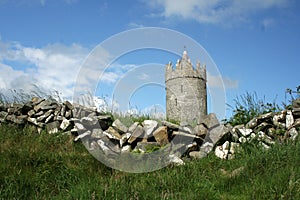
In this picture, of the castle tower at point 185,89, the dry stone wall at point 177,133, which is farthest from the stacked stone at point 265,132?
the castle tower at point 185,89

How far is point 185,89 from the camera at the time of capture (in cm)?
2448

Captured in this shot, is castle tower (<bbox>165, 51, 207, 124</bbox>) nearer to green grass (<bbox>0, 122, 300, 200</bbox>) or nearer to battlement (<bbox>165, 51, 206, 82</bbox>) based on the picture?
battlement (<bbox>165, 51, 206, 82</bbox>)

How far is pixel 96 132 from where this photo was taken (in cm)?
698

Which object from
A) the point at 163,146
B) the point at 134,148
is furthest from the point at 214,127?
the point at 134,148

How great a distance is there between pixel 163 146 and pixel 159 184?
1737mm

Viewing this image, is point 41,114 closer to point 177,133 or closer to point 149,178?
point 177,133

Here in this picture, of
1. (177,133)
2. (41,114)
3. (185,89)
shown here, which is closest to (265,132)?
(177,133)

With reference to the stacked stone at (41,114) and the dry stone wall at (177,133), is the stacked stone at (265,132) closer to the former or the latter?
the dry stone wall at (177,133)

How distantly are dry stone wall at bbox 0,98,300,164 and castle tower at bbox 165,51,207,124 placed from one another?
51.9ft

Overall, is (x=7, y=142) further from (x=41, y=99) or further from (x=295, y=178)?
(x=295, y=178)

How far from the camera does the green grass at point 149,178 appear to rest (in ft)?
13.7

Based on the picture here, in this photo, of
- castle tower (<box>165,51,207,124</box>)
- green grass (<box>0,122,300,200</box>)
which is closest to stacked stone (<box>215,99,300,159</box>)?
green grass (<box>0,122,300,200</box>)

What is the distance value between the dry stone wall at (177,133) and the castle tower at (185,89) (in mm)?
15819

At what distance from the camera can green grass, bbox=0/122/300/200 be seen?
4.18 meters
